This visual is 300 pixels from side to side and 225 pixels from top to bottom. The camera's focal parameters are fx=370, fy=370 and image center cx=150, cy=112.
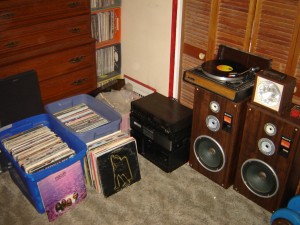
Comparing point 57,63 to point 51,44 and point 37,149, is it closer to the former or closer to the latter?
point 51,44

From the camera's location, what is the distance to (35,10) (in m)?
2.52

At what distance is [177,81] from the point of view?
9.52 feet

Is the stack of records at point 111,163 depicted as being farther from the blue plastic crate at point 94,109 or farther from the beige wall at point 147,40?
the beige wall at point 147,40

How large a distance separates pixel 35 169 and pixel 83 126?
52cm

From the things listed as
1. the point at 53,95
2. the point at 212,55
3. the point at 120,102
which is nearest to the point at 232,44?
the point at 212,55

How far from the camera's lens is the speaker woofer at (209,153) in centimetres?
233

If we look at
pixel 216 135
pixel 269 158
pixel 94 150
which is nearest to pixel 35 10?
pixel 94 150

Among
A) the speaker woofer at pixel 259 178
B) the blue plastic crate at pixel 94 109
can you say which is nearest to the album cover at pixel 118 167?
the blue plastic crate at pixel 94 109

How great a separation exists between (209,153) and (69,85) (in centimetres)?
125

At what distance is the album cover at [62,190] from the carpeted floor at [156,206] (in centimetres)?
5

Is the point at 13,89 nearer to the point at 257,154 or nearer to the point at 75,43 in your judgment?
the point at 75,43

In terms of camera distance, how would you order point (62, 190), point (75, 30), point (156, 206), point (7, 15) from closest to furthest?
point (62, 190)
point (156, 206)
point (7, 15)
point (75, 30)

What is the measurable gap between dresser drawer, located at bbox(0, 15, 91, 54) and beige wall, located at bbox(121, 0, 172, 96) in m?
0.39

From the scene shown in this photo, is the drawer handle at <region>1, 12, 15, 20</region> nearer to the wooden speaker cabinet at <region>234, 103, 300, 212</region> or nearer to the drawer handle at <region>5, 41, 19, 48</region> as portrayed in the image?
the drawer handle at <region>5, 41, 19, 48</region>
